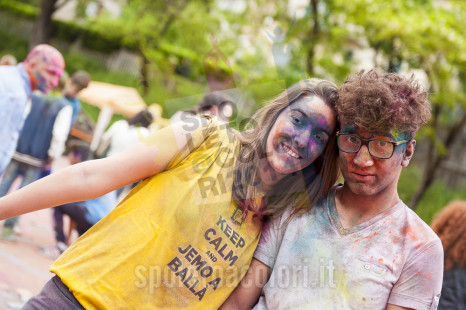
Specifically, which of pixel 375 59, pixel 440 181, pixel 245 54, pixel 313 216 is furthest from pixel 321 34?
pixel 313 216

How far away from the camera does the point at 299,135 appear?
2.12 meters

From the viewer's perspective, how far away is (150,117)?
186 inches

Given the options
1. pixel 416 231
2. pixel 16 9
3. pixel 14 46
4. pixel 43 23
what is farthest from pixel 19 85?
pixel 16 9

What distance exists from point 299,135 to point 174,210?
1.99 ft

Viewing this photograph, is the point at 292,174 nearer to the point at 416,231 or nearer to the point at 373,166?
the point at 373,166

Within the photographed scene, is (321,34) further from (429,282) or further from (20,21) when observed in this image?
(20,21)

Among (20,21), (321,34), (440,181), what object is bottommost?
(440,181)

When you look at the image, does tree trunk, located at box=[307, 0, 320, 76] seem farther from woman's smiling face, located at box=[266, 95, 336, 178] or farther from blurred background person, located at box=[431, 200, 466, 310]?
woman's smiling face, located at box=[266, 95, 336, 178]

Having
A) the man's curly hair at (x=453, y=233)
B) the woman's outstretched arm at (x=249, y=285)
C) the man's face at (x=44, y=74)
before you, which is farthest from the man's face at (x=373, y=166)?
the man's face at (x=44, y=74)

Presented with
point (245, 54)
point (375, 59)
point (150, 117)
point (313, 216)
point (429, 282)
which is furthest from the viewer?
point (245, 54)

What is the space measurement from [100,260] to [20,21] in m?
21.4

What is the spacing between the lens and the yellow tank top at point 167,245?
193 centimetres

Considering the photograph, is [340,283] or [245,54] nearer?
[340,283]

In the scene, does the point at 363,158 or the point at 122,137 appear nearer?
the point at 363,158
